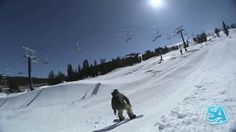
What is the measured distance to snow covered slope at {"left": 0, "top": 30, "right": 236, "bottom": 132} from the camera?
352 inches

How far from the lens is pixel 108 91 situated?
30.9 meters

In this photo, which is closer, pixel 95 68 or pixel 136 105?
pixel 136 105

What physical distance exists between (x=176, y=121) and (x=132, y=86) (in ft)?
78.2

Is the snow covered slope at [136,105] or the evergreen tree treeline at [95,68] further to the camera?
the evergreen tree treeline at [95,68]

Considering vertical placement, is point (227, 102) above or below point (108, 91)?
above

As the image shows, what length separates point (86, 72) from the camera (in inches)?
4439

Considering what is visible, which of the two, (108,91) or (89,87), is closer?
(108,91)

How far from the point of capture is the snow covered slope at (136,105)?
29.3ft

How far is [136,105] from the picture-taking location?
61.1 feet

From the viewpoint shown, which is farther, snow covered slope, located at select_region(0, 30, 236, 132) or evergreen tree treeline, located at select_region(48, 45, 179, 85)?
evergreen tree treeline, located at select_region(48, 45, 179, 85)

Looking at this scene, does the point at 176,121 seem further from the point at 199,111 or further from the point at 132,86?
the point at 132,86

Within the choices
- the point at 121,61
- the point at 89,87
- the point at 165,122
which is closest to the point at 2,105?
the point at 89,87

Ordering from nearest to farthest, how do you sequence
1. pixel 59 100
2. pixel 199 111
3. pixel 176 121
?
pixel 176 121 < pixel 199 111 < pixel 59 100

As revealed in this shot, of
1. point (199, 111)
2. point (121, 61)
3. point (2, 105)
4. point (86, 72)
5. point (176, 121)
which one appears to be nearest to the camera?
point (176, 121)
